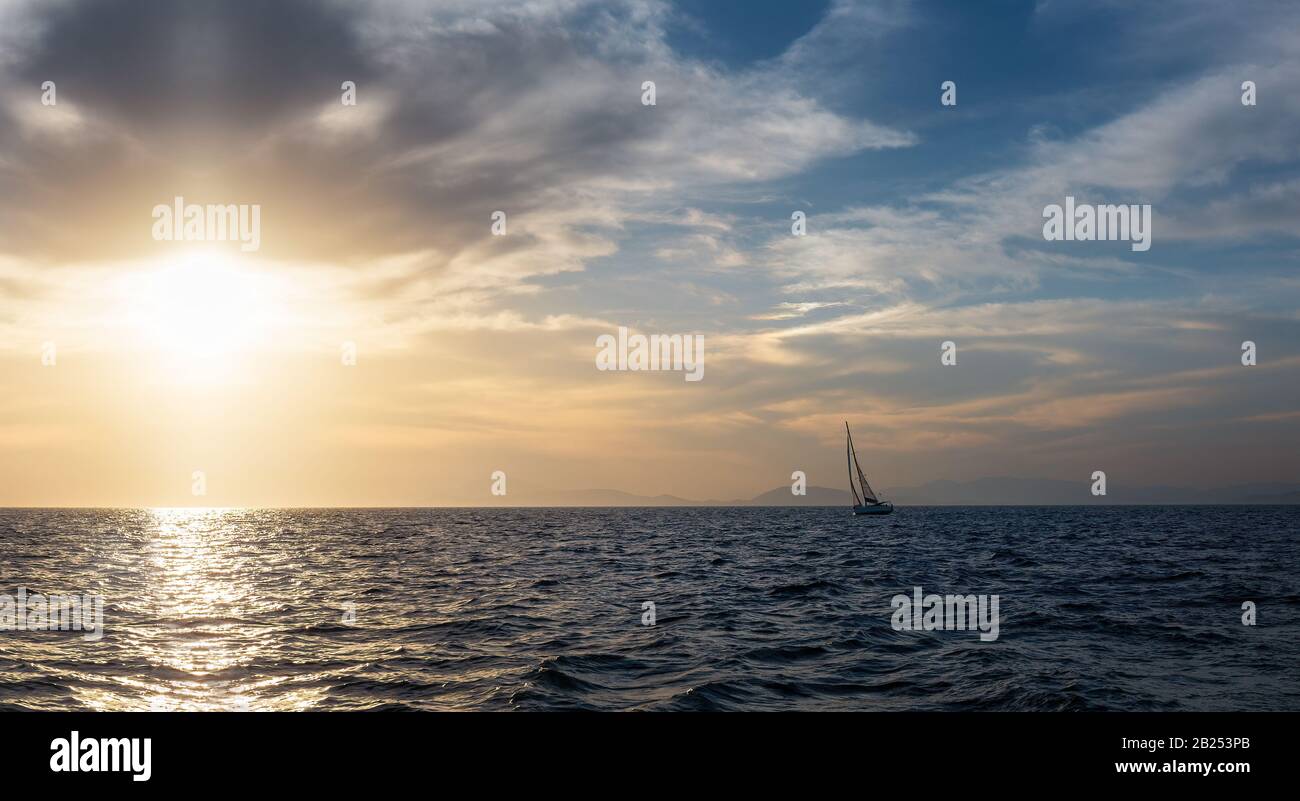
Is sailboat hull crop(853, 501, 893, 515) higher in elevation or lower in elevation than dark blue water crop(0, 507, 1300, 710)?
lower

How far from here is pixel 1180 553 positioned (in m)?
60.0

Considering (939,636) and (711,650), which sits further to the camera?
(939,636)

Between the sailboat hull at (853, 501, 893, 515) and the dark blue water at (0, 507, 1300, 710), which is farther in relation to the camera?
the sailboat hull at (853, 501, 893, 515)

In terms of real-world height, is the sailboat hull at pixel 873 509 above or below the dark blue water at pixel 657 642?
below

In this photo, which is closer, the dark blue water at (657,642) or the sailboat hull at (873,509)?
the dark blue water at (657,642)

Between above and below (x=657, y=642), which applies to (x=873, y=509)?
below

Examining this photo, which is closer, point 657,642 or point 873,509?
point 657,642
